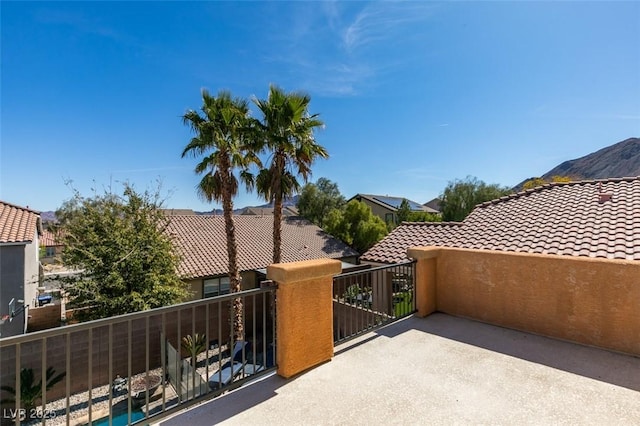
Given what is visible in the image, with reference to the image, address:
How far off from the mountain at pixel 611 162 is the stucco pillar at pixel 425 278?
77237 mm

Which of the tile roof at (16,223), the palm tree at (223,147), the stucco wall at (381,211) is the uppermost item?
the palm tree at (223,147)

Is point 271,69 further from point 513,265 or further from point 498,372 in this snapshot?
point 498,372

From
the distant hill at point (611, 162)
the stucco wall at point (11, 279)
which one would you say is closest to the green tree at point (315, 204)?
the stucco wall at point (11, 279)

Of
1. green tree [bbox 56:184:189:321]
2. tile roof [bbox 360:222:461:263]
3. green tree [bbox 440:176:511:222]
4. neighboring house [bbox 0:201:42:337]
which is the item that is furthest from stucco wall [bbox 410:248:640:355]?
green tree [bbox 440:176:511:222]

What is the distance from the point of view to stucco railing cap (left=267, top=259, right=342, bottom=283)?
10.4 ft

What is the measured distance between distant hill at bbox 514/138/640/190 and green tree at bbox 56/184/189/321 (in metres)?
79.0

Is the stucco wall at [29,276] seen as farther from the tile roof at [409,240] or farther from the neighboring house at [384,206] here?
the neighboring house at [384,206]

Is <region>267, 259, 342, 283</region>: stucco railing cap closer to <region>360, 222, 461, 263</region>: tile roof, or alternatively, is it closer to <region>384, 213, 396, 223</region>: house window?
<region>360, 222, 461, 263</region>: tile roof

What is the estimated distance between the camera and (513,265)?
4.65m

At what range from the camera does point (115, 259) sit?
988 centimetres

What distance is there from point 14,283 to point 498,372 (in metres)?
15.7

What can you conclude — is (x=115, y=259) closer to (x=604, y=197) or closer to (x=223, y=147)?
(x=223, y=147)

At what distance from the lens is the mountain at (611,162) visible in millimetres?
70000

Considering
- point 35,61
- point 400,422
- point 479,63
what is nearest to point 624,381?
point 400,422
